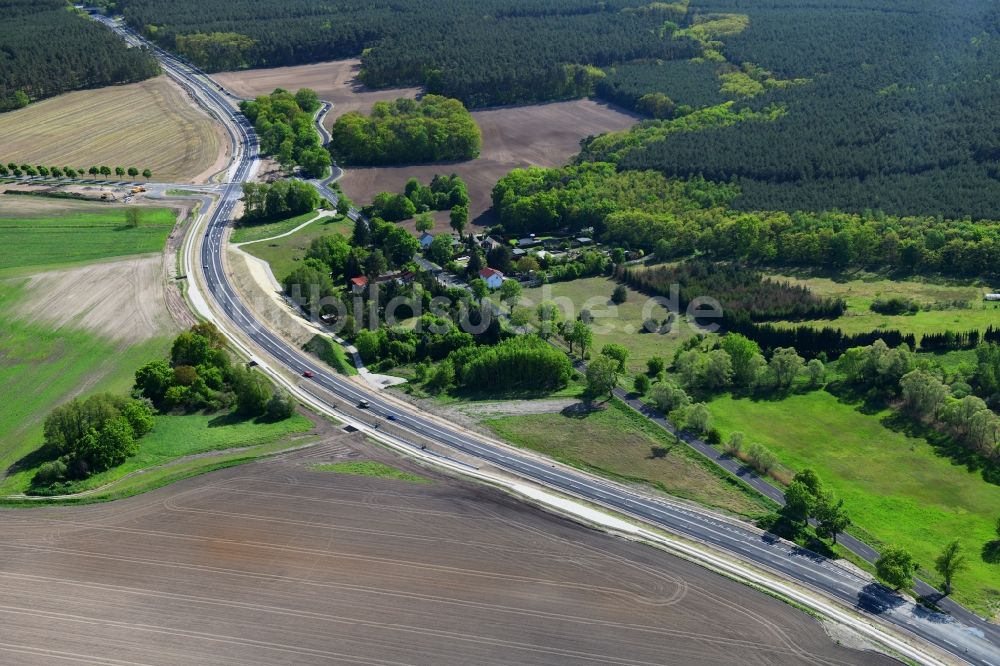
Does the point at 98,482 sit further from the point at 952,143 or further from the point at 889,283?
the point at 952,143

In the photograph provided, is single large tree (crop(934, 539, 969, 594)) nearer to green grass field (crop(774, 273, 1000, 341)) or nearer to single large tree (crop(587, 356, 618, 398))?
single large tree (crop(587, 356, 618, 398))

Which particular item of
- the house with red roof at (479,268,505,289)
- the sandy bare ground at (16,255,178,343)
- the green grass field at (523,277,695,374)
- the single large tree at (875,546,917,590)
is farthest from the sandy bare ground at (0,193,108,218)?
the single large tree at (875,546,917,590)

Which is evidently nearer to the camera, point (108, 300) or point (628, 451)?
point (628, 451)

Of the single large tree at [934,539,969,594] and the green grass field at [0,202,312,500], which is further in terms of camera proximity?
the green grass field at [0,202,312,500]

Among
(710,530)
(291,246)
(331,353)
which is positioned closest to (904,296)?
(710,530)

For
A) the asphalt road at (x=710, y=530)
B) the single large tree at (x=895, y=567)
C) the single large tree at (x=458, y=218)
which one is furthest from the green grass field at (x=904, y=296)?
the single large tree at (x=458, y=218)

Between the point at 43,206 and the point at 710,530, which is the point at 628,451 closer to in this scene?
the point at 710,530
